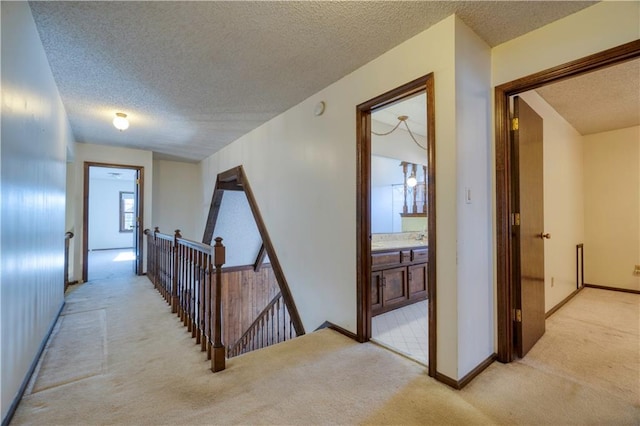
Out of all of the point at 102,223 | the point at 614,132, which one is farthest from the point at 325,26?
the point at 102,223

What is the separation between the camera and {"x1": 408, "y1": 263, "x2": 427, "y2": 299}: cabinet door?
12.2 ft

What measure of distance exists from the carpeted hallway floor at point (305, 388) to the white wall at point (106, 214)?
8362 mm

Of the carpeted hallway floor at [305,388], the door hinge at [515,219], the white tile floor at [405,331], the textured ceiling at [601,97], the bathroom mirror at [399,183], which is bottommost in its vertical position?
the white tile floor at [405,331]

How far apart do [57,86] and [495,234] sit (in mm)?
4092

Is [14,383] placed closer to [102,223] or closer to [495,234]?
[495,234]

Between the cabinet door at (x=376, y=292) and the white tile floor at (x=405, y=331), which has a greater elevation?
the cabinet door at (x=376, y=292)

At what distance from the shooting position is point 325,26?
1874 mm

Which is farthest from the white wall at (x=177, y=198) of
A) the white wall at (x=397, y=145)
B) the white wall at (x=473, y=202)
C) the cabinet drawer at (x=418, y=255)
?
the white wall at (x=473, y=202)

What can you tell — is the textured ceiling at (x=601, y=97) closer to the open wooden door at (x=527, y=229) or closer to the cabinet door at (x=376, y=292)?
the open wooden door at (x=527, y=229)

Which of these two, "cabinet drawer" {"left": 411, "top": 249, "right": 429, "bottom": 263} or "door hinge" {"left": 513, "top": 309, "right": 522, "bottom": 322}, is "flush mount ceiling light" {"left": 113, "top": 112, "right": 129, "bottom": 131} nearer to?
"cabinet drawer" {"left": 411, "top": 249, "right": 429, "bottom": 263}

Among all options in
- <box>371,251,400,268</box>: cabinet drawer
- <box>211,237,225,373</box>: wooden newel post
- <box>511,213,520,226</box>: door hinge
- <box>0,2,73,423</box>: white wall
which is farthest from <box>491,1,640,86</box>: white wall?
<box>0,2,73,423</box>: white wall

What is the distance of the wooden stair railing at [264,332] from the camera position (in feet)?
17.2

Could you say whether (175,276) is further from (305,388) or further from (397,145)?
(397,145)

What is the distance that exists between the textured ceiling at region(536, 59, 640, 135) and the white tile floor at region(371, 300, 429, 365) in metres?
2.65
